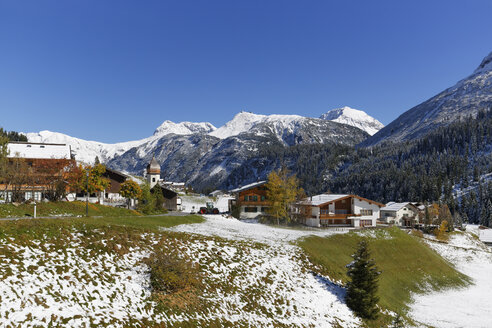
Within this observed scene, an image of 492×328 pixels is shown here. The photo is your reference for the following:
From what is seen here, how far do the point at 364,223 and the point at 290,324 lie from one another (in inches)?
2925

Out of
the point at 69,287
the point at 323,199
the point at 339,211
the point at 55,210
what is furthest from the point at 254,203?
the point at 69,287

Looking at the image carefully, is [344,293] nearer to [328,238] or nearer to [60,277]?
[328,238]

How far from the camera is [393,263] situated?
48031mm

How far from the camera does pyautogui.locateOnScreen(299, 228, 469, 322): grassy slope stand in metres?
36.9

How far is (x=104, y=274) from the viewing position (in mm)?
19906

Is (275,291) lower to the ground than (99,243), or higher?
lower

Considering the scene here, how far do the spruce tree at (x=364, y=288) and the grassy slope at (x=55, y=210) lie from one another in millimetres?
39815

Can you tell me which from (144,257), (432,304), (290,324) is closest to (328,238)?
(432,304)

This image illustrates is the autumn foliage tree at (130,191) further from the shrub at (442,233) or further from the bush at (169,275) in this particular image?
the shrub at (442,233)

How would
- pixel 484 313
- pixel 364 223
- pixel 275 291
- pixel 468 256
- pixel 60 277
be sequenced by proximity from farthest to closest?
1. pixel 364 223
2. pixel 468 256
3. pixel 484 313
4. pixel 275 291
5. pixel 60 277

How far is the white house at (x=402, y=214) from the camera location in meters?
125

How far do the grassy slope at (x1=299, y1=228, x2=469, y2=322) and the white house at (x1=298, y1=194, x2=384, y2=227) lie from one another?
23926 millimetres

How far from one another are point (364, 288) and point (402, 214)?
115 metres

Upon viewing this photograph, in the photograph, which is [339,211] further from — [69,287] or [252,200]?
[69,287]
